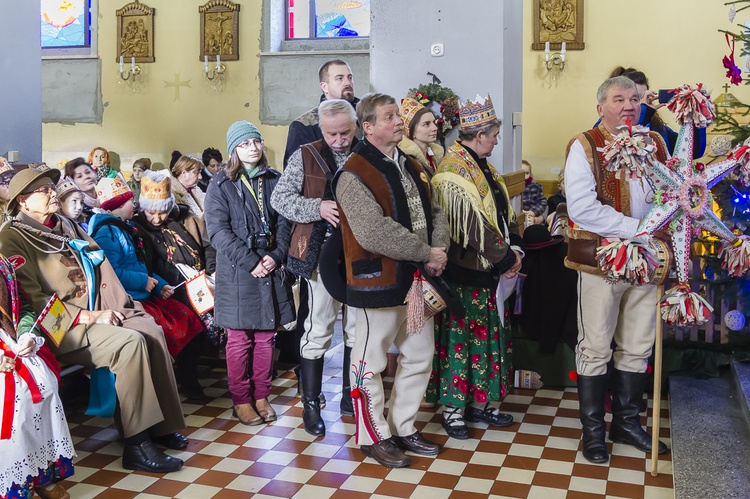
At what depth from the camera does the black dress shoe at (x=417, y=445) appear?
163 inches

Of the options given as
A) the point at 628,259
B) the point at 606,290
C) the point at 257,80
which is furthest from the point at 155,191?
the point at 257,80

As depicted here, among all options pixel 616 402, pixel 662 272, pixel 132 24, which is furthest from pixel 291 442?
pixel 132 24

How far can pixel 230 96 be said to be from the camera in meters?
11.3

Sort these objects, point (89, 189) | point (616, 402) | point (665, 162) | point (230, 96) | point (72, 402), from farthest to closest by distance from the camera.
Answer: point (230, 96)
point (89, 189)
point (72, 402)
point (616, 402)
point (665, 162)

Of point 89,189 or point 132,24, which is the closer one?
point 89,189

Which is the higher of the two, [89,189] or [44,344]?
[89,189]

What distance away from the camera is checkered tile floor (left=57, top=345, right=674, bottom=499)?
148 inches

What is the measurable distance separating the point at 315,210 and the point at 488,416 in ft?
4.71

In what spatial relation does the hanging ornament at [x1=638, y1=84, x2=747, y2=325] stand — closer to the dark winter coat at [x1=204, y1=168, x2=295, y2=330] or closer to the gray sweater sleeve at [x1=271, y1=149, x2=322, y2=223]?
the gray sweater sleeve at [x1=271, y1=149, x2=322, y2=223]

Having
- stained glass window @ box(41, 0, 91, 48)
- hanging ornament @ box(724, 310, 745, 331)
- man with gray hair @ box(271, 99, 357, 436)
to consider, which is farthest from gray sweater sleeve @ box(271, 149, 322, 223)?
stained glass window @ box(41, 0, 91, 48)

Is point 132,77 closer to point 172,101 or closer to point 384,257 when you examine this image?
point 172,101

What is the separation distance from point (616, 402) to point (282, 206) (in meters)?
1.88

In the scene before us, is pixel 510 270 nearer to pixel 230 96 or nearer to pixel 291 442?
pixel 291 442

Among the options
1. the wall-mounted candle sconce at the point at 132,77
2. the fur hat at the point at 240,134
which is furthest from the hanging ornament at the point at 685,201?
the wall-mounted candle sconce at the point at 132,77
